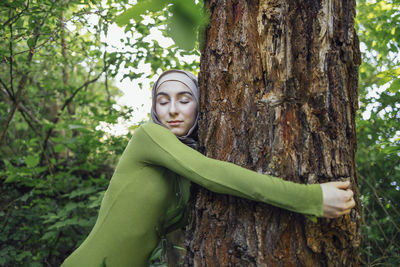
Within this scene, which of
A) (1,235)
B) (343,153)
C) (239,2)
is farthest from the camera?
(1,235)

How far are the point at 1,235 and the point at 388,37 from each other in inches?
204

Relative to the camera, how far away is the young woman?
146 centimetres

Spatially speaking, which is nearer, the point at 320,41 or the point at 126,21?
the point at 126,21

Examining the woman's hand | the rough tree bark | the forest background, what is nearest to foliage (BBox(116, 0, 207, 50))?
the rough tree bark

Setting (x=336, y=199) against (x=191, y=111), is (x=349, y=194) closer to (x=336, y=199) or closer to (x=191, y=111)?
(x=336, y=199)

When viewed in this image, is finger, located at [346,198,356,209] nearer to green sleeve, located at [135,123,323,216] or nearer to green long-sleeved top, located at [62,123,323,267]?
green sleeve, located at [135,123,323,216]

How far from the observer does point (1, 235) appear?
410 cm

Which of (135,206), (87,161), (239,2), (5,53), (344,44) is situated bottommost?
(135,206)

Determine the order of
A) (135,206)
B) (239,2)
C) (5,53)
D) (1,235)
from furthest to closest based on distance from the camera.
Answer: (1,235)
(5,53)
(135,206)
(239,2)

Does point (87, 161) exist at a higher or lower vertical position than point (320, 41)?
lower

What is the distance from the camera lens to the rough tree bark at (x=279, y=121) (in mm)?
1369

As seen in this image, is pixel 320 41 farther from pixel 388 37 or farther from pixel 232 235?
pixel 388 37

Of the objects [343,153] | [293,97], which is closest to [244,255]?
[343,153]

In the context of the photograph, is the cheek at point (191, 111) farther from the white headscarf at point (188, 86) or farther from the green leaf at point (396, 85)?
the green leaf at point (396, 85)
